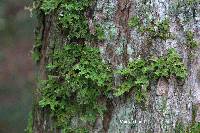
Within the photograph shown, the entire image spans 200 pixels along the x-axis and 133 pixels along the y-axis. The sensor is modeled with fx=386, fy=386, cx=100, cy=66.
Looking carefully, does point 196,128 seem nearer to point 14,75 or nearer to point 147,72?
point 147,72

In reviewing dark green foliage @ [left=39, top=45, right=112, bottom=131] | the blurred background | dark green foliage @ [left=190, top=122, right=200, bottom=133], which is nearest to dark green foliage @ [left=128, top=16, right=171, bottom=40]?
dark green foliage @ [left=39, top=45, right=112, bottom=131]

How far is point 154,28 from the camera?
139 cm

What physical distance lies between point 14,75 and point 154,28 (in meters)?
5.73

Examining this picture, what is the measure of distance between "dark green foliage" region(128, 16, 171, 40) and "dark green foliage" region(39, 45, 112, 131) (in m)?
0.19

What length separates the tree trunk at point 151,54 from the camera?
1.38 meters

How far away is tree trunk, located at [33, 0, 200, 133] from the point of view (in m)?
1.38

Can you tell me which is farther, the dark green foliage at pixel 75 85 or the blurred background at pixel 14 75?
the blurred background at pixel 14 75

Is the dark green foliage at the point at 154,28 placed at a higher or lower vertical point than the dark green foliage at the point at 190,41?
higher

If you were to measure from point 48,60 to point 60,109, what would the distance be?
229 millimetres

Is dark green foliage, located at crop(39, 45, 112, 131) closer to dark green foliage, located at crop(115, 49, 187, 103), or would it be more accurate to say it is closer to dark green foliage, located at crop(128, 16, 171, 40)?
dark green foliage, located at crop(115, 49, 187, 103)

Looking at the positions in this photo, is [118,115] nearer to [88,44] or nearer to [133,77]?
[133,77]

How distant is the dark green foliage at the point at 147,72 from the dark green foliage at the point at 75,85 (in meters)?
0.07

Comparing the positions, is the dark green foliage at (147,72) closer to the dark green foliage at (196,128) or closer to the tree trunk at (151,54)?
the tree trunk at (151,54)

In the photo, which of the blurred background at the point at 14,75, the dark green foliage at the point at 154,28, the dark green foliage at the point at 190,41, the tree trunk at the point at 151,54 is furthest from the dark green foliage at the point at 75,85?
the blurred background at the point at 14,75
